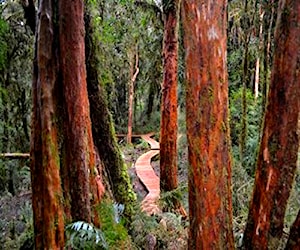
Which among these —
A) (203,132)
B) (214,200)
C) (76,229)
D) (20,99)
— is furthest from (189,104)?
(20,99)

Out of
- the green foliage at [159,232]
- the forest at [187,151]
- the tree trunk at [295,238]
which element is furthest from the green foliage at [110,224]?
the tree trunk at [295,238]

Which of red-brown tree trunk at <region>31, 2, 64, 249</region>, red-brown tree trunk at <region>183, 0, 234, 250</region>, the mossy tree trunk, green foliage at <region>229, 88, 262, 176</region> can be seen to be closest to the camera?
red-brown tree trunk at <region>183, 0, 234, 250</region>

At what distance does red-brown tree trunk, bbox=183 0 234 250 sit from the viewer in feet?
11.9

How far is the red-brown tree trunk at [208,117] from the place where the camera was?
362 cm

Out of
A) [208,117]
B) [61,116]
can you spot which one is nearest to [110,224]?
[61,116]

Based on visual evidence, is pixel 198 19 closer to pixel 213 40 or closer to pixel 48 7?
pixel 213 40

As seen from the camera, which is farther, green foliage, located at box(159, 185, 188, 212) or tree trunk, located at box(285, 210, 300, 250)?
green foliage, located at box(159, 185, 188, 212)

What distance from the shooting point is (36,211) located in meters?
4.57

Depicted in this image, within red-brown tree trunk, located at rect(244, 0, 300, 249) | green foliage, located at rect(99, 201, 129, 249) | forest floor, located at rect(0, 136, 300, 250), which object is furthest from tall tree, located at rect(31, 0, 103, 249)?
red-brown tree trunk, located at rect(244, 0, 300, 249)

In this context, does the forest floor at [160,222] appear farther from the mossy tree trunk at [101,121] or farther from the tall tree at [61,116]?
the tall tree at [61,116]

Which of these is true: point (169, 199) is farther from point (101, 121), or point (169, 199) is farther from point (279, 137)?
point (279, 137)

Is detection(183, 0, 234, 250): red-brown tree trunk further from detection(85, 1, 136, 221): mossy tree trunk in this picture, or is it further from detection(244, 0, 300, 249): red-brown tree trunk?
detection(85, 1, 136, 221): mossy tree trunk

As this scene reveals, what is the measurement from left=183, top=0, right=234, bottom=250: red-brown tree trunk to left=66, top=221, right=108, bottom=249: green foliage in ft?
4.51

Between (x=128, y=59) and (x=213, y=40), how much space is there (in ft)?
60.8
